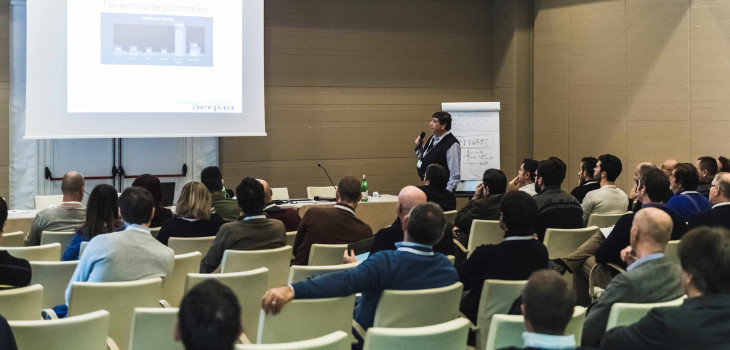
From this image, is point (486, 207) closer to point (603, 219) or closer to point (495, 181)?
point (495, 181)

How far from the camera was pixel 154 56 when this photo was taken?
8.70 metres

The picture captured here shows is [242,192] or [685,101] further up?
[685,101]

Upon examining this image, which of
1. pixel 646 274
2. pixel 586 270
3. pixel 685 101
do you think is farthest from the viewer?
pixel 685 101

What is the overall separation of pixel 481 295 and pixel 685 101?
256 inches

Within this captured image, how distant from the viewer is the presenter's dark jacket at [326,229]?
5.07 meters

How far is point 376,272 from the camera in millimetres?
3234

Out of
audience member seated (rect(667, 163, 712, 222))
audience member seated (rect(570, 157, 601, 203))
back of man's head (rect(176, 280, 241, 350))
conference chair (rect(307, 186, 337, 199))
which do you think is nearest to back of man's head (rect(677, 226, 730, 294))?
back of man's head (rect(176, 280, 241, 350))

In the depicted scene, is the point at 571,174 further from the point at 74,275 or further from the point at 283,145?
the point at 74,275

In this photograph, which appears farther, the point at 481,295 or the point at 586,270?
the point at 586,270

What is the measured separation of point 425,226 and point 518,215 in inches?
27.4

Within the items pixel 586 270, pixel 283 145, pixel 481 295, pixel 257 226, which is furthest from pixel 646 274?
pixel 283 145

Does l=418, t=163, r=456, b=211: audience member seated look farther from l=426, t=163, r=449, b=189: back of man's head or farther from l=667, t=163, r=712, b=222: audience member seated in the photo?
l=667, t=163, r=712, b=222: audience member seated

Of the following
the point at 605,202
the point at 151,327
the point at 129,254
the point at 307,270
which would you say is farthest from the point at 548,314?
the point at 605,202

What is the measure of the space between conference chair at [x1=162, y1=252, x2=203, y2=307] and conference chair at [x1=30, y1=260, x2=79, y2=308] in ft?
1.62
